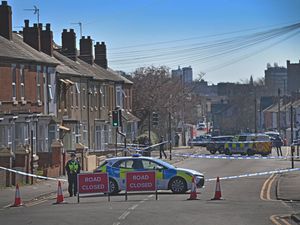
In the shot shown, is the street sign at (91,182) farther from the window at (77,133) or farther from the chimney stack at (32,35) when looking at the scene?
the window at (77,133)

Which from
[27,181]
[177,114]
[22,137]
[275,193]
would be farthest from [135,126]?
[275,193]

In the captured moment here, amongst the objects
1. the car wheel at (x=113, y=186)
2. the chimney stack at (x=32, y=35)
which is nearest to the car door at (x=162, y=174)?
the car wheel at (x=113, y=186)

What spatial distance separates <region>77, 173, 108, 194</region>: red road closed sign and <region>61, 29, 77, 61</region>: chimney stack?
1385 inches

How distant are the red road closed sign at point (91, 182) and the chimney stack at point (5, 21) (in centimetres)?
2004

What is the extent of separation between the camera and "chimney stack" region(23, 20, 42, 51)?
4816 centimetres

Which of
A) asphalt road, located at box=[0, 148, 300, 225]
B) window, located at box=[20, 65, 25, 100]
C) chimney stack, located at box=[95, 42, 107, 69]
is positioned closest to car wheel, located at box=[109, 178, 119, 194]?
asphalt road, located at box=[0, 148, 300, 225]

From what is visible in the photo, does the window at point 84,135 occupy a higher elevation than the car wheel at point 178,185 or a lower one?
higher

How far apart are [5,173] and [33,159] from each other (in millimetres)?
4848

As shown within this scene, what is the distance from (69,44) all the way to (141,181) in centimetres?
3572

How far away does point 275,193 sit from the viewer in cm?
2814

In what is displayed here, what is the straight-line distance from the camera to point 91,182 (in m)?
24.5

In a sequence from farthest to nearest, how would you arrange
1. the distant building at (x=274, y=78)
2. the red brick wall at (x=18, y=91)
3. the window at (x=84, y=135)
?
the distant building at (x=274, y=78)
the window at (x=84, y=135)
the red brick wall at (x=18, y=91)

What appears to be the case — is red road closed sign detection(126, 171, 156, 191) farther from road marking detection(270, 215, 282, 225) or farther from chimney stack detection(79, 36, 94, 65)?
chimney stack detection(79, 36, 94, 65)

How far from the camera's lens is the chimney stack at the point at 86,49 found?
209ft
